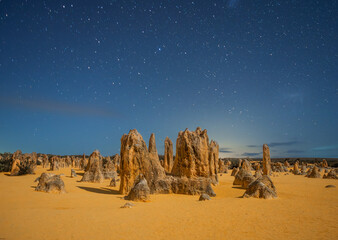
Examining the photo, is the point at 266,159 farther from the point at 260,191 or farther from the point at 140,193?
the point at 140,193

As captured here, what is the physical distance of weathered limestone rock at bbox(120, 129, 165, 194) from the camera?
1414cm

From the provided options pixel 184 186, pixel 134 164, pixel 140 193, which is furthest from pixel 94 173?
pixel 140 193

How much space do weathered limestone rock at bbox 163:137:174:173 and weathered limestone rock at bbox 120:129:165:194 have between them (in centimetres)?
1347

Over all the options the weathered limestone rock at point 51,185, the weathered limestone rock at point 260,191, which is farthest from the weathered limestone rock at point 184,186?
the weathered limestone rock at point 51,185

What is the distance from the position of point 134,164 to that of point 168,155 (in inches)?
591

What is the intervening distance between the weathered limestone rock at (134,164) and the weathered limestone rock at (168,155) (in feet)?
44.2

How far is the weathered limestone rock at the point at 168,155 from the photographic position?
2868cm

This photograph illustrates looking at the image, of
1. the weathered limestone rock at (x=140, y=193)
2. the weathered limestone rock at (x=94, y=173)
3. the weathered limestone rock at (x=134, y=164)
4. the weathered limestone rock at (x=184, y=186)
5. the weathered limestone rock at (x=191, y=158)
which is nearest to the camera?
the weathered limestone rock at (x=140, y=193)

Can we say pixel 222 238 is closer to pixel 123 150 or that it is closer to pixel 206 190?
pixel 206 190

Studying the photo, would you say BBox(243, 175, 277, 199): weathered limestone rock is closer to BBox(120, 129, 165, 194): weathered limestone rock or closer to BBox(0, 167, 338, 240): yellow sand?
BBox(0, 167, 338, 240): yellow sand

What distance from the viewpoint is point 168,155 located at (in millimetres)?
29094

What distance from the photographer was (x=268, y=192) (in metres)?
12.8

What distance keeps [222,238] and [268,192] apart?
827 centimetres

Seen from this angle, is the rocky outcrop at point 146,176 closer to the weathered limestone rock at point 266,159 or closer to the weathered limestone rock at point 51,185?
the weathered limestone rock at point 51,185
